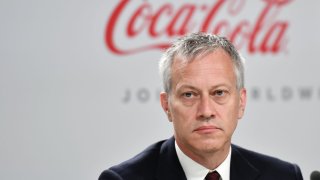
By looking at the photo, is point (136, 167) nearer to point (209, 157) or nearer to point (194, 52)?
point (209, 157)

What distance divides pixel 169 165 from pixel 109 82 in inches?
75.6

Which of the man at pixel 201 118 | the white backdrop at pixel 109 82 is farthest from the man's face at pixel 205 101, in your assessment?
the white backdrop at pixel 109 82

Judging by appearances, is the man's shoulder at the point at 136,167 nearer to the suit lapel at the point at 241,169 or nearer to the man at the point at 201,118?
the man at the point at 201,118

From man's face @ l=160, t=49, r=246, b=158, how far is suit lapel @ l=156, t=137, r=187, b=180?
0.13 m

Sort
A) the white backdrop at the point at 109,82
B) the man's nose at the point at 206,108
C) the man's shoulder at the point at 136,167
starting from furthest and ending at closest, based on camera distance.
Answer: the white backdrop at the point at 109,82, the man's shoulder at the point at 136,167, the man's nose at the point at 206,108

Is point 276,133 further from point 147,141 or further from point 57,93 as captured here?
point 57,93

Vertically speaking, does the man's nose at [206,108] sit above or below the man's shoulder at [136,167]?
above

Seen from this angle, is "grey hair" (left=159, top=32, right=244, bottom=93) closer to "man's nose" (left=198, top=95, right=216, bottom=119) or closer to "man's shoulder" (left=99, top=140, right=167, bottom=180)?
"man's nose" (left=198, top=95, right=216, bottom=119)

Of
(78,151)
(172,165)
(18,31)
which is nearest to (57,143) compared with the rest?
(78,151)

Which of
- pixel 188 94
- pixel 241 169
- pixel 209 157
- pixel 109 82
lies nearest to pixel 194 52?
pixel 188 94

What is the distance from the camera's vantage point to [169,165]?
216 cm

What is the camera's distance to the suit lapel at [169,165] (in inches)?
84.1

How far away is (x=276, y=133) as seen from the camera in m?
4.14

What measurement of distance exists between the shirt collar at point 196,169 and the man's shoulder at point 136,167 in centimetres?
10
